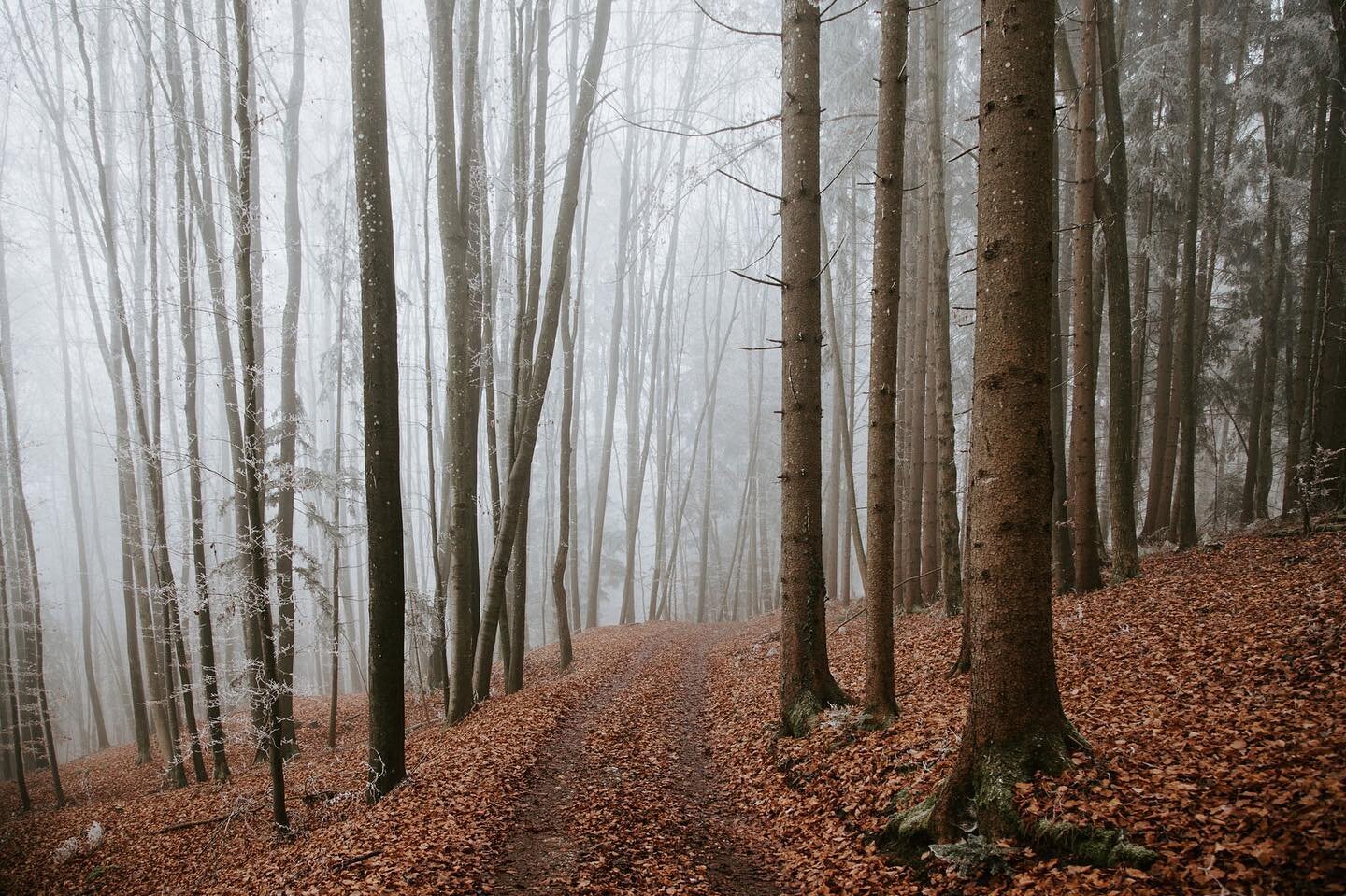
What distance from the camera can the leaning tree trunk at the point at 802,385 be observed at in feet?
20.8

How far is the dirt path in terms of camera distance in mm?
4297

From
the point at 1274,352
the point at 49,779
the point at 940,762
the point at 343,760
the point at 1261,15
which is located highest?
the point at 1261,15

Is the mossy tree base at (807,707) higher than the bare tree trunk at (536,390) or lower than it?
lower

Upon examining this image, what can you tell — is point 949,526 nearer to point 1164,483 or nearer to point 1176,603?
point 1176,603

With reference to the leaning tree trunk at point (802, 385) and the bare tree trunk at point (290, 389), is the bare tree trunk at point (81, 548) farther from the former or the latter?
the leaning tree trunk at point (802, 385)

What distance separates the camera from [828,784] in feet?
16.6

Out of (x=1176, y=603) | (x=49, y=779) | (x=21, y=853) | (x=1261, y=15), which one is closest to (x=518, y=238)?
(x=1176, y=603)

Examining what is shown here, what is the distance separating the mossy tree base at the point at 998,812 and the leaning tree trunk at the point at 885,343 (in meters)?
1.98

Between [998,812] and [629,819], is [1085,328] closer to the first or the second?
[998,812]

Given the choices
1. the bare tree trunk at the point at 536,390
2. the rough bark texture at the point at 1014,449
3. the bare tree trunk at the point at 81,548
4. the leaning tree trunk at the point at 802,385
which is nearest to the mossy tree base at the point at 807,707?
the leaning tree trunk at the point at 802,385

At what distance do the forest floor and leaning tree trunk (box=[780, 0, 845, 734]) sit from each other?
1.80 feet

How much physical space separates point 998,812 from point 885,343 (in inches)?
151

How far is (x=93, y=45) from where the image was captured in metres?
13.3

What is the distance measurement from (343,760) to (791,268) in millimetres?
9491
